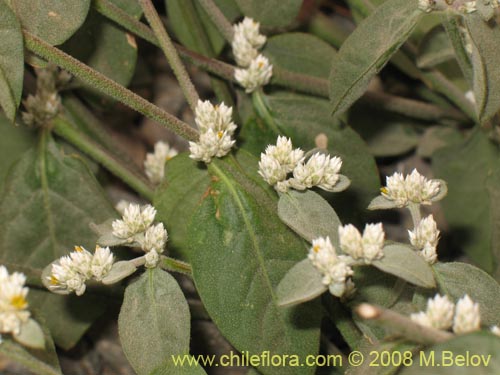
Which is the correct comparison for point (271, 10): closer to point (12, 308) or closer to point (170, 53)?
point (170, 53)

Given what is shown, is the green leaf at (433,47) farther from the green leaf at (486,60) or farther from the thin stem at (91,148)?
the thin stem at (91,148)

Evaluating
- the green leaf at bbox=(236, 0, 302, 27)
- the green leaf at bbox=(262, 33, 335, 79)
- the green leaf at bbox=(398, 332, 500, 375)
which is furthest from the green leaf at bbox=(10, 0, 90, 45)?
the green leaf at bbox=(398, 332, 500, 375)

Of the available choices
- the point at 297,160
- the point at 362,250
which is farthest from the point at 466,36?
the point at 362,250

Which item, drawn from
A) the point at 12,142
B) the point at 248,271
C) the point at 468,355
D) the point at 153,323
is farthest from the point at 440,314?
the point at 12,142

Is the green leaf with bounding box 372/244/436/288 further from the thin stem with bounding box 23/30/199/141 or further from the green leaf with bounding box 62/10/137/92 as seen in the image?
the green leaf with bounding box 62/10/137/92

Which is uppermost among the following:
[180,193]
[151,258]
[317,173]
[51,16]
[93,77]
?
[51,16]
